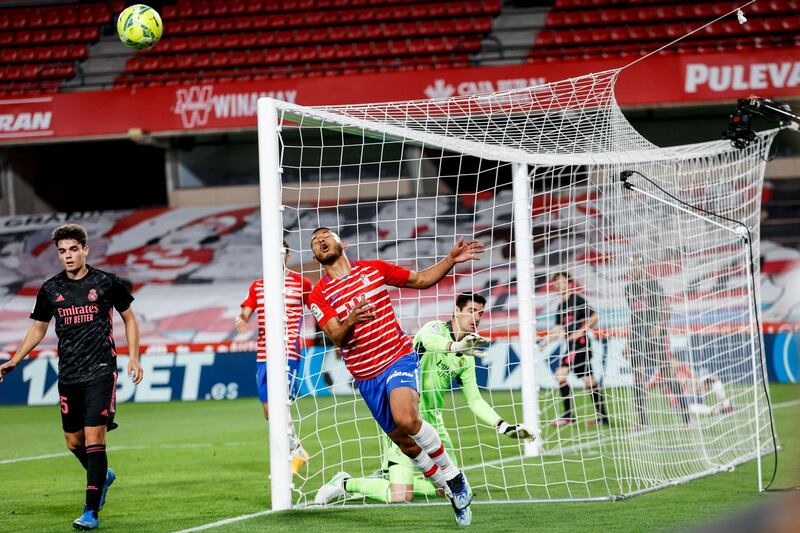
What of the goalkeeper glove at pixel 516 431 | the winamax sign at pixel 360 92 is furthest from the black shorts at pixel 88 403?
the winamax sign at pixel 360 92

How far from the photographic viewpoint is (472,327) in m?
7.42

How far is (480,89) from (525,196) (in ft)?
Answer: 31.9

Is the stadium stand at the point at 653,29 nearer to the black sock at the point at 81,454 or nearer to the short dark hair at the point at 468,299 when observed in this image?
the short dark hair at the point at 468,299

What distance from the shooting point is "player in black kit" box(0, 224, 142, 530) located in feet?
21.0

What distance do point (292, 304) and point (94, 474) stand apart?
9.22 feet

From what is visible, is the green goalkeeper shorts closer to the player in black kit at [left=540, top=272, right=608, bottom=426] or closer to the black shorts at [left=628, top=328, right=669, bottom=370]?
the black shorts at [left=628, top=328, right=669, bottom=370]

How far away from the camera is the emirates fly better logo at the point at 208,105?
62.1 ft

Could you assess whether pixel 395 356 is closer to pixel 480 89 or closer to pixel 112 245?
pixel 480 89

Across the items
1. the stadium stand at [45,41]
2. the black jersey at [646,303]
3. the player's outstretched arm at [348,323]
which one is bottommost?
the player's outstretched arm at [348,323]

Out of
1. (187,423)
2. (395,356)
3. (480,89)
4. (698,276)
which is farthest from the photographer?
(480,89)

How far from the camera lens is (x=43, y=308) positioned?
6648mm

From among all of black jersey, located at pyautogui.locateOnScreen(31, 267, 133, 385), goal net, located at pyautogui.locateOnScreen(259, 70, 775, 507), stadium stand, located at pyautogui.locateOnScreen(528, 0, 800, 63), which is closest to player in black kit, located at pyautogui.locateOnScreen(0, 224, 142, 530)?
black jersey, located at pyautogui.locateOnScreen(31, 267, 133, 385)

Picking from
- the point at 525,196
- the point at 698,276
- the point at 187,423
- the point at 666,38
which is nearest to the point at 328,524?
the point at 525,196

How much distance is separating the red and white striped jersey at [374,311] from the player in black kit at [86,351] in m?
1.24
